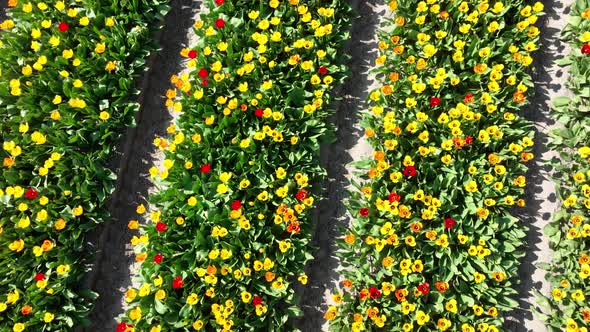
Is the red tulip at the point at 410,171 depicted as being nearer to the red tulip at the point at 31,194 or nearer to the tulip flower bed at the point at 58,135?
the tulip flower bed at the point at 58,135

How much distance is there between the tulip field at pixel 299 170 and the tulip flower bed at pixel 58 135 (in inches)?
0.9

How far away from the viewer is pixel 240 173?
4.79m

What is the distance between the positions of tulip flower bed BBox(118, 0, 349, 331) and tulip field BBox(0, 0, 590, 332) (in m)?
A: 0.02

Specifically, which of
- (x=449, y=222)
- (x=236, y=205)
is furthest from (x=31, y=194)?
(x=449, y=222)

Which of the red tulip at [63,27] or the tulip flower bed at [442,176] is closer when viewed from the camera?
the tulip flower bed at [442,176]

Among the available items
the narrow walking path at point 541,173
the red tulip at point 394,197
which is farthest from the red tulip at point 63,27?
the narrow walking path at point 541,173

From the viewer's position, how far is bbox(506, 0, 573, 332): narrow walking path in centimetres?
470

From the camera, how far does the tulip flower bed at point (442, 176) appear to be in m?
4.41

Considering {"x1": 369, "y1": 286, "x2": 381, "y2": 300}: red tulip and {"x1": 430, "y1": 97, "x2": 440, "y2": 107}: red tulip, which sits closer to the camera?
{"x1": 369, "y1": 286, "x2": 381, "y2": 300}: red tulip

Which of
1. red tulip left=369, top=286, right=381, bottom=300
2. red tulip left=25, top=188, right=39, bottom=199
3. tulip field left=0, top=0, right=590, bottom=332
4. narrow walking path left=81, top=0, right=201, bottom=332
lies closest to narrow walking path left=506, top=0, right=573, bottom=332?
tulip field left=0, top=0, right=590, bottom=332

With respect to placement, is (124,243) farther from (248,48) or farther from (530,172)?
(530,172)

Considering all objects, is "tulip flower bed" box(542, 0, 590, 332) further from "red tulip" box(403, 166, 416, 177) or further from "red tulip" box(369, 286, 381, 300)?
"red tulip" box(369, 286, 381, 300)

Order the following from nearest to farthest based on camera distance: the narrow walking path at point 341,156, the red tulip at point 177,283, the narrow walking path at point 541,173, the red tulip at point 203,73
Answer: the red tulip at point 177,283 < the narrow walking path at point 541,173 < the narrow walking path at point 341,156 < the red tulip at point 203,73

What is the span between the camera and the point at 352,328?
4316 mm
